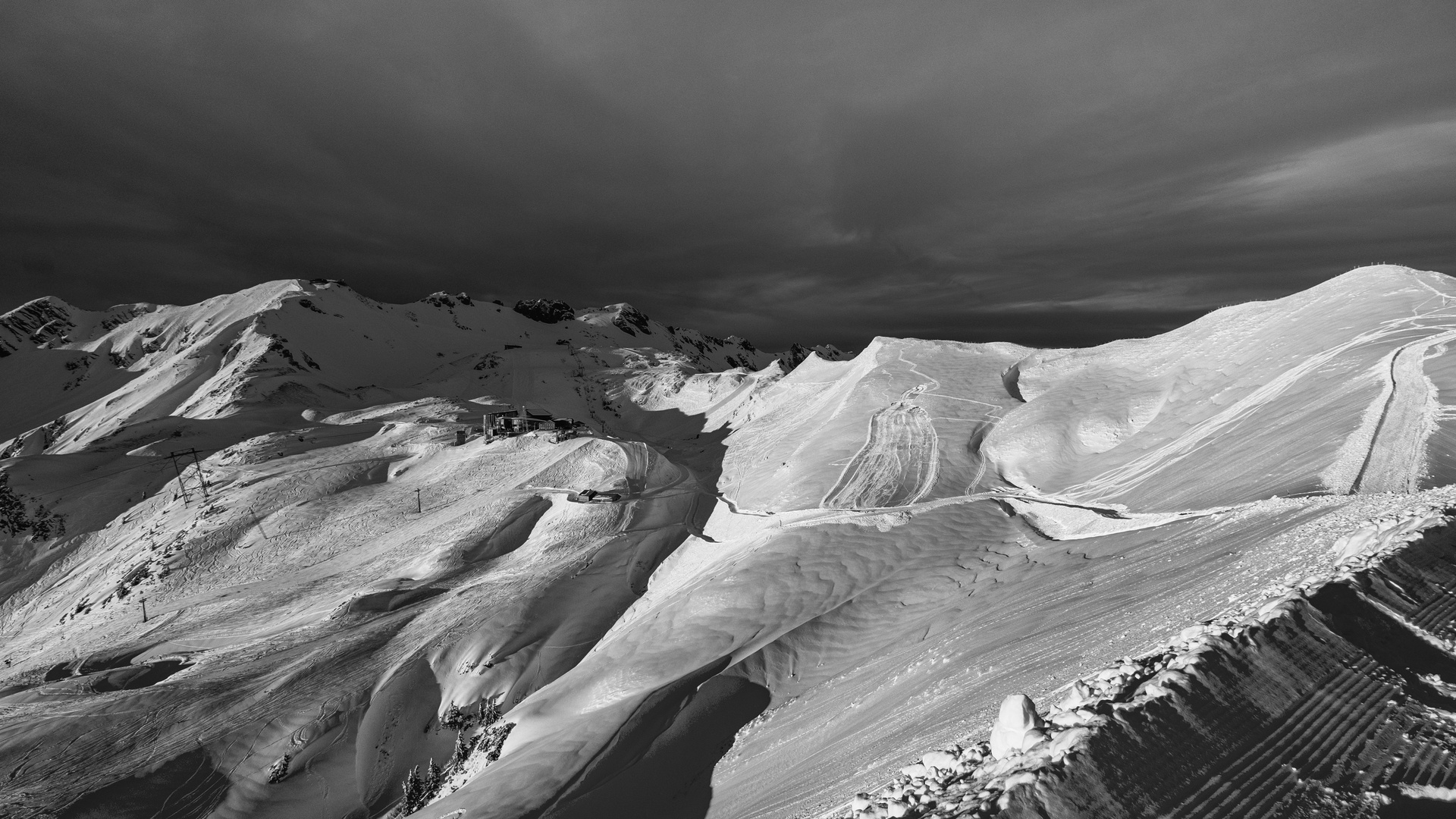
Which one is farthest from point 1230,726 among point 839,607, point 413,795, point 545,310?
point 545,310

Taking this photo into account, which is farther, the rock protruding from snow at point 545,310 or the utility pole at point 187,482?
the rock protruding from snow at point 545,310

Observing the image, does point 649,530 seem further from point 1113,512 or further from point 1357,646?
point 1357,646

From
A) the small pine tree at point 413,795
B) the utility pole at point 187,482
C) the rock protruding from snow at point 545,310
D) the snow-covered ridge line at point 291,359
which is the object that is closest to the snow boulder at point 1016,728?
the small pine tree at point 413,795

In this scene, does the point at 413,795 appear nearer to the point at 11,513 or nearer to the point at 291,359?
the point at 11,513

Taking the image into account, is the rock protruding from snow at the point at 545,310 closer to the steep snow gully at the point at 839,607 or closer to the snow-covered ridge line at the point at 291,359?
the snow-covered ridge line at the point at 291,359

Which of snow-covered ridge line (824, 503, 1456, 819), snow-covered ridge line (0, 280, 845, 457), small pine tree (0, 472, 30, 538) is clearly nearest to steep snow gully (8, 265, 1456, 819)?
snow-covered ridge line (824, 503, 1456, 819)
